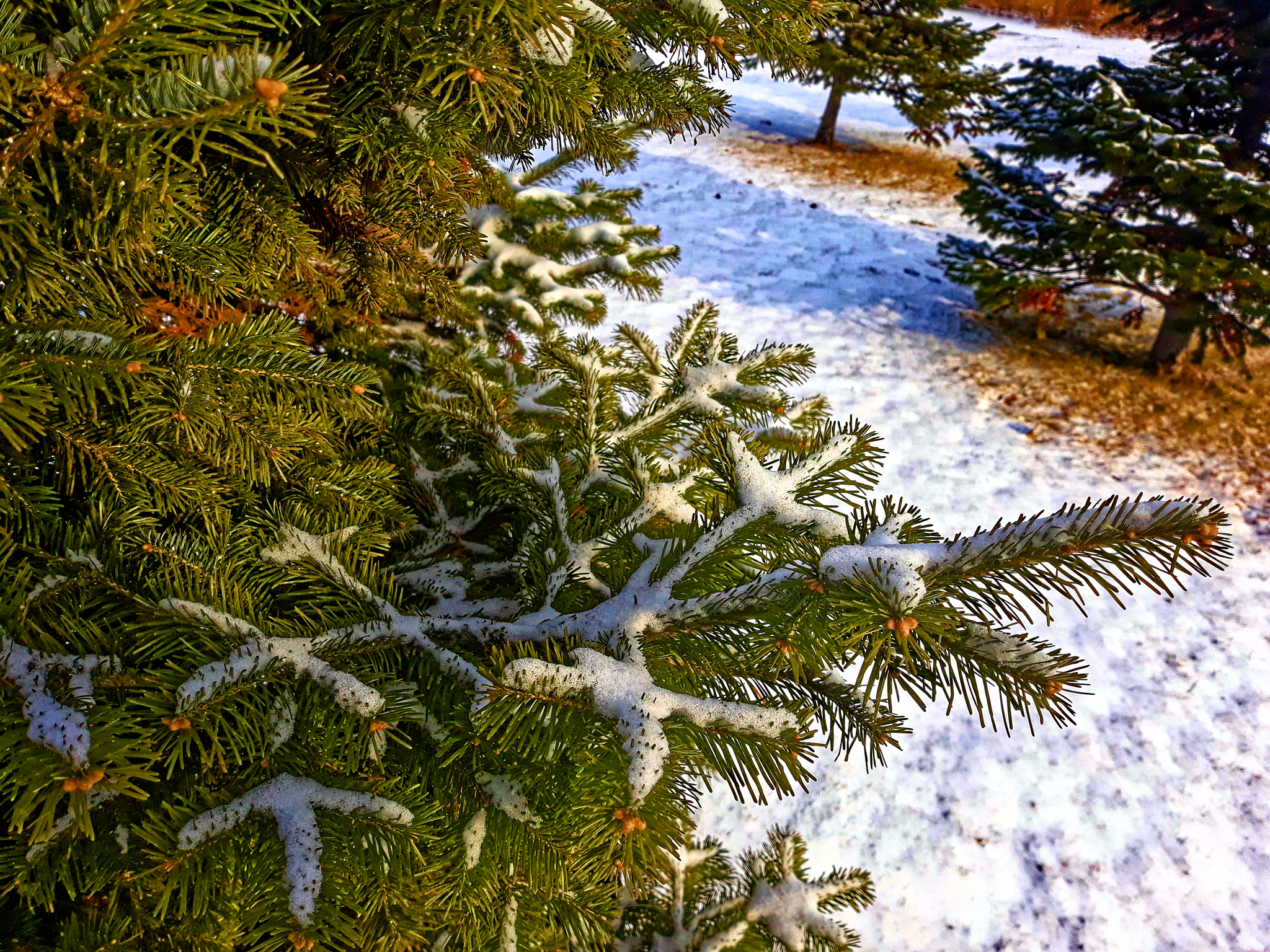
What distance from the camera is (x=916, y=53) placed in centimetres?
1005

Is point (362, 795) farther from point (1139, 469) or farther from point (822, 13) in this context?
point (1139, 469)

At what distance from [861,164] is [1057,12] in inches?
422

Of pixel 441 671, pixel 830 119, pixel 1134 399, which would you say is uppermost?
pixel 830 119

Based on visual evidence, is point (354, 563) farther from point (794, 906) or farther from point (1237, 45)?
point (1237, 45)

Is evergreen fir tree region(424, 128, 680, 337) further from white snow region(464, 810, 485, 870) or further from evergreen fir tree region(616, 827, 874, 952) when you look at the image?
white snow region(464, 810, 485, 870)

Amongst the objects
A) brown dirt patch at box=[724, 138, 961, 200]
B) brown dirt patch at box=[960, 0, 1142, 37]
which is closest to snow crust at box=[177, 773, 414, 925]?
brown dirt patch at box=[724, 138, 961, 200]

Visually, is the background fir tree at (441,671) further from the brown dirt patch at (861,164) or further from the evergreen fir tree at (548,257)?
the brown dirt patch at (861,164)

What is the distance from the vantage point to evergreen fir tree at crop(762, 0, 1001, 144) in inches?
396

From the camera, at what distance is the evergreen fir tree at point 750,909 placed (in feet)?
5.87

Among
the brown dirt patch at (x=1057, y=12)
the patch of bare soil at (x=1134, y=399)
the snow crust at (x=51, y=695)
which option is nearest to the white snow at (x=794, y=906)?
the snow crust at (x=51, y=695)

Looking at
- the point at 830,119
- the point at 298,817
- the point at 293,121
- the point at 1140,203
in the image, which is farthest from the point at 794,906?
the point at 830,119

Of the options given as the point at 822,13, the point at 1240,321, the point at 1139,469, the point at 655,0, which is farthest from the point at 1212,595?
the point at 655,0

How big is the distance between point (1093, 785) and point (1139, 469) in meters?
2.74

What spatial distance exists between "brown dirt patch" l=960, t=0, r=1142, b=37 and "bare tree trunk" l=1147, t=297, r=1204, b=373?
13.1 metres
